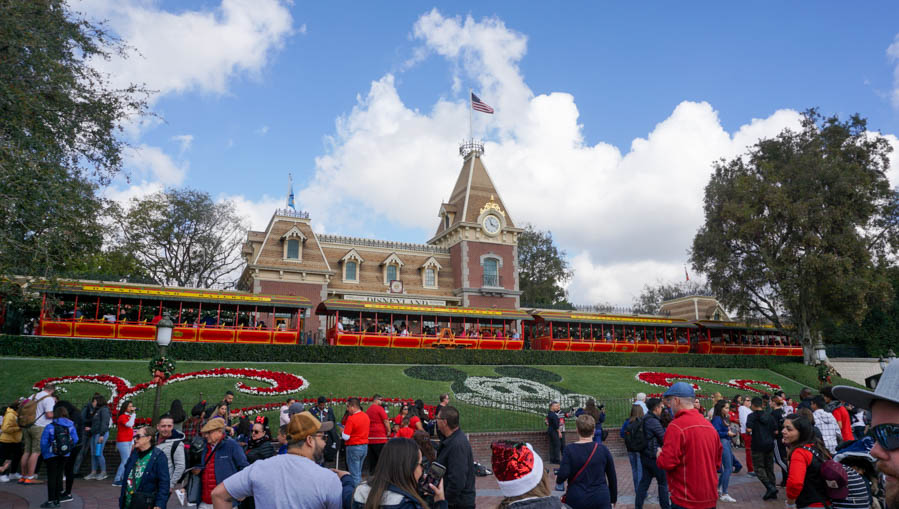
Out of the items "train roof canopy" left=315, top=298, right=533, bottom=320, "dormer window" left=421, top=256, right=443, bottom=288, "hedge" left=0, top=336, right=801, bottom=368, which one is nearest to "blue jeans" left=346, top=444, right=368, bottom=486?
"hedge" left=0, top=336, right=801, bottom=368

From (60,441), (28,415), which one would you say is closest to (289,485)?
(60,441)

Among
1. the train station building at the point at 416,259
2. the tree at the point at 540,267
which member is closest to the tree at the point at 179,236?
the train station building at the point at 416,259

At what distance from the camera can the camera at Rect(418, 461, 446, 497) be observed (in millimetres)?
3656

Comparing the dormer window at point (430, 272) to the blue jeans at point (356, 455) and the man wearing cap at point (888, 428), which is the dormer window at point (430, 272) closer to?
the blue jeans at point (356, 455)

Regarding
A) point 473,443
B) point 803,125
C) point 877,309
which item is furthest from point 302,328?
point 877,309

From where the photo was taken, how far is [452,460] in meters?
5.44

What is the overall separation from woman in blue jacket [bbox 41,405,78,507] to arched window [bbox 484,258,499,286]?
34726mm

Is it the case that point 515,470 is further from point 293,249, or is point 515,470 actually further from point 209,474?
point 293,249

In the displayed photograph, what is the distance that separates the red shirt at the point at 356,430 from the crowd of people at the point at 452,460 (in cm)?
2

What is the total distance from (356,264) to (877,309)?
41.7 metres

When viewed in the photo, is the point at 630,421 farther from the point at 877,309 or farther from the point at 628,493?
the point at 877,309

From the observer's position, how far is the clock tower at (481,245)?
4225 cm

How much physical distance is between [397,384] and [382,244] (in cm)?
2216

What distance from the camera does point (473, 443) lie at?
14.5m
